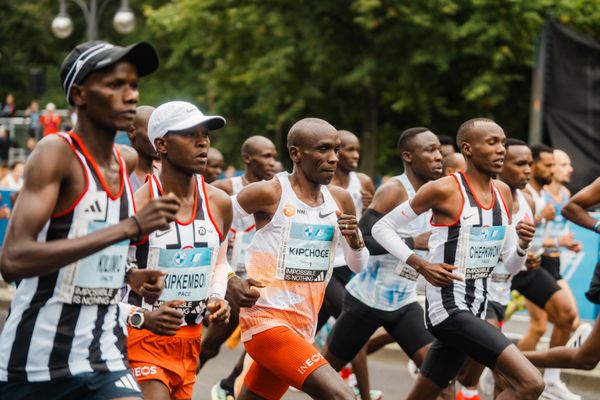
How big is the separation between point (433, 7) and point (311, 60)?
3.33m

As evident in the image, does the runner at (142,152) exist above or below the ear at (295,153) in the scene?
below

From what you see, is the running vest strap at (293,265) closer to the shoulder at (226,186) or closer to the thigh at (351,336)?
the thigh at (351,336)

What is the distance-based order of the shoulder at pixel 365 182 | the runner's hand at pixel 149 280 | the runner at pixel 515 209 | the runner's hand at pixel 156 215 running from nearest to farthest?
the runner's hand at pixel 156 215 < the runner's hand at pixel 149 280 < the runner at pixel 515 209 < the shoulder at pixel 365 182

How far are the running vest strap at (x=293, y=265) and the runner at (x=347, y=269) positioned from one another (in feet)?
5.98

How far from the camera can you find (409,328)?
7527 millimetres

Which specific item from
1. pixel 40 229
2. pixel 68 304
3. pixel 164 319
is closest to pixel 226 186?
pixel 164 319

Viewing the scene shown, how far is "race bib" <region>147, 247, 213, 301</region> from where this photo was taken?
5.14 metres

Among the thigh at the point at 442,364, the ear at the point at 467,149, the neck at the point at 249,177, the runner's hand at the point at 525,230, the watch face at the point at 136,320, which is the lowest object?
the thigh at the point at 442,364

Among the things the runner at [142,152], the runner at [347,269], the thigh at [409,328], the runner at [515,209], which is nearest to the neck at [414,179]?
the runner at [347,269]

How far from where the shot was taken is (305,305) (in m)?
6.07

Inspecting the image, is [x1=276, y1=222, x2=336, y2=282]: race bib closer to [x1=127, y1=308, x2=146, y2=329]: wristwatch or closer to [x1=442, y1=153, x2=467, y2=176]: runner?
[x1=127, y1=308, x2=146, y2=329]: wristwatch

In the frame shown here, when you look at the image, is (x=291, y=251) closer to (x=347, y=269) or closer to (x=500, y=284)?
(x=500, y=284)

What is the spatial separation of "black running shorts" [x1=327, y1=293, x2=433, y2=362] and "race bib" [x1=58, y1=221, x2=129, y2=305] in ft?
12.1

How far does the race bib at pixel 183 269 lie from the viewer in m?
5.14
